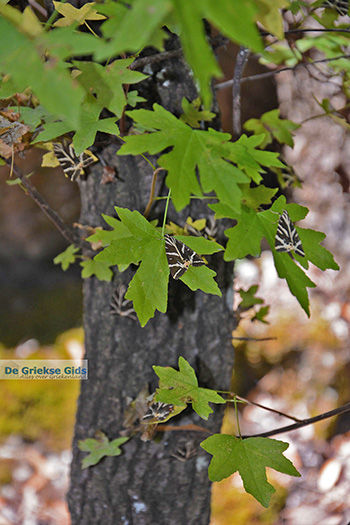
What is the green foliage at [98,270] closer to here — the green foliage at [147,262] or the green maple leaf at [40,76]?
the green foliage at [147,262]

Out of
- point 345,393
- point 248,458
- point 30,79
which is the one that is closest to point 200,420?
point 248,458

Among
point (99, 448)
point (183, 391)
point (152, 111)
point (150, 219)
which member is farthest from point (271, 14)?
point (99, 448)

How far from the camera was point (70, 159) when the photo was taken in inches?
28.4

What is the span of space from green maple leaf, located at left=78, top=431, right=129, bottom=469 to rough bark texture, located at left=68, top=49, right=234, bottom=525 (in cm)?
2

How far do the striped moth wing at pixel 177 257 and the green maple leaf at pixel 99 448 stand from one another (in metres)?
0.50

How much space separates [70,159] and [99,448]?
628mm

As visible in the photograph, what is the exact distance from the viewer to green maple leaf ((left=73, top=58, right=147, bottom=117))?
0.54m

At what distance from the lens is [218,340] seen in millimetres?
912

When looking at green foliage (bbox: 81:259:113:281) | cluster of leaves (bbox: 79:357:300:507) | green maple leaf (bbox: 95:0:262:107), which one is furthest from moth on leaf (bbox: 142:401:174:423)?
green maple leaf (bbox: 95:0:262:107)

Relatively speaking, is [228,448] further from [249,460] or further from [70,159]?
[70,159]

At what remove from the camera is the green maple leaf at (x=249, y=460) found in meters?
0.59

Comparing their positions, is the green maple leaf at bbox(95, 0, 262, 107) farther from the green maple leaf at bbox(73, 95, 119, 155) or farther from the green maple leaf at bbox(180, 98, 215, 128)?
the green maple leaf at bbox(180, 98, 215, 128)

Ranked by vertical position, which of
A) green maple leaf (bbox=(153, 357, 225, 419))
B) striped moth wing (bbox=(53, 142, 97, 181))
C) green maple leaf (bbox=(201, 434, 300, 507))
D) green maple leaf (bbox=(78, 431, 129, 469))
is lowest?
green maple leaf (bbox=(78, 431, 129, 469))

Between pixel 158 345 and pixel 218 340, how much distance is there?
0.14 m
